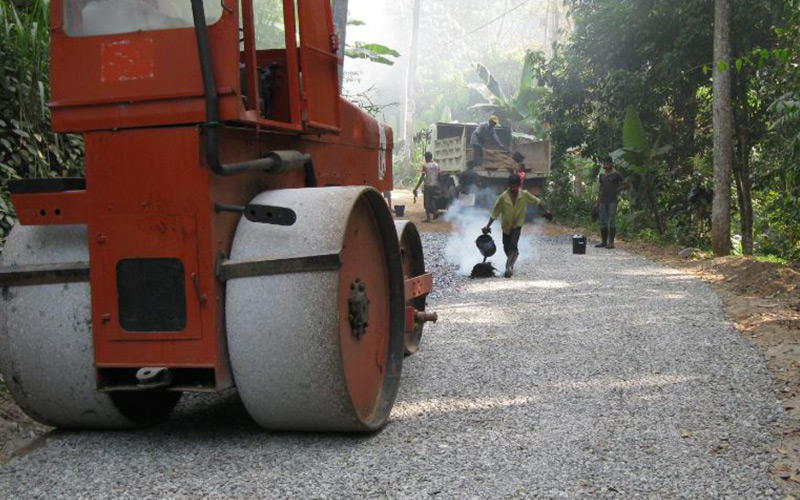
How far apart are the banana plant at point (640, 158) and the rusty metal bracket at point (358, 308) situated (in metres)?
13.7

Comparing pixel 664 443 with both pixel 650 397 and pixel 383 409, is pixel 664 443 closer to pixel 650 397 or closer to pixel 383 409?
pixel 650 397

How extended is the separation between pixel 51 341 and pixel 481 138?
19.4m

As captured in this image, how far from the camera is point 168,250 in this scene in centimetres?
422

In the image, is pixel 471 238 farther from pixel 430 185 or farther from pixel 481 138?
pixel 481 138

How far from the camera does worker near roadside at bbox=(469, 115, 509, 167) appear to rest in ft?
74.9

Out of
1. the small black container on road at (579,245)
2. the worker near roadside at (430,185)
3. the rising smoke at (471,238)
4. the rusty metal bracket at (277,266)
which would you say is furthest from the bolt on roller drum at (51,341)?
the worker near roadside at (430,185)

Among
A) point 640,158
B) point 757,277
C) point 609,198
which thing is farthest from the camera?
point 640,158

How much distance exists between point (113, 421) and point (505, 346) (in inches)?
143

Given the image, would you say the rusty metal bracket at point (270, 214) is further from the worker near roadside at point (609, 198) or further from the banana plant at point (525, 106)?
the banana plant at point (525, 106)

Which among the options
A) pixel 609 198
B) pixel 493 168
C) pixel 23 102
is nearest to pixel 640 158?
pixel 609 198

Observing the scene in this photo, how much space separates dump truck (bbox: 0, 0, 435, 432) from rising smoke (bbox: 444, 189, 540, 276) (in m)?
8.49

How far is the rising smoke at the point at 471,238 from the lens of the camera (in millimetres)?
14070

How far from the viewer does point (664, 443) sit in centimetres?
456

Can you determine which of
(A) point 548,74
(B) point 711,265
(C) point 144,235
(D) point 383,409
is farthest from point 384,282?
(A) point 548,74
